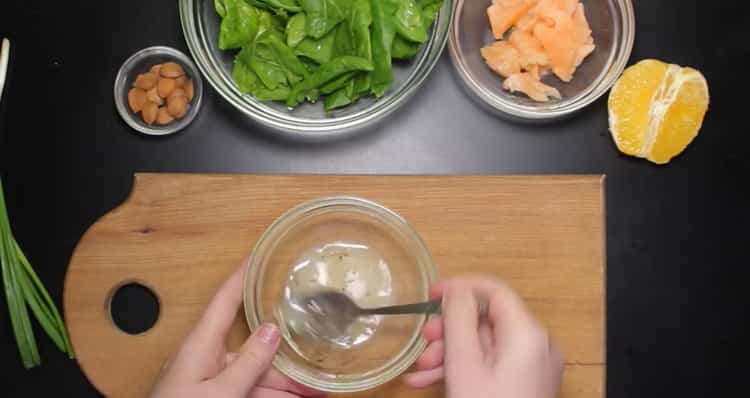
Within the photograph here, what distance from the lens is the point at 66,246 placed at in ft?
4.33

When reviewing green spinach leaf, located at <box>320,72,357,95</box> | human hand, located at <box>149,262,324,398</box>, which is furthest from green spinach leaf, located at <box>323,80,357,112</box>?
human hand, located at <box>149,262,324,398</box>

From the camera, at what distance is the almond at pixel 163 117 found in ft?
4.25

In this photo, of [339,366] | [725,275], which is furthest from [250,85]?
[725,275]

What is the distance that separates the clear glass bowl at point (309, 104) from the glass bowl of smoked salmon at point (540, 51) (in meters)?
0.06

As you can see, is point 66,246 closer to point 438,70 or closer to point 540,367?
point 438,70

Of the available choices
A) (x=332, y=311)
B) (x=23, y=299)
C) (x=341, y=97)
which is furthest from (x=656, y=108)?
(x=23, y=299)

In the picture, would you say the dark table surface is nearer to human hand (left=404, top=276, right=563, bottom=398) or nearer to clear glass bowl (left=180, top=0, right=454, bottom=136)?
clear glass bowl (left=180, top=0, right=454, bottom=136)

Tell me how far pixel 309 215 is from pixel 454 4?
18.4 inches

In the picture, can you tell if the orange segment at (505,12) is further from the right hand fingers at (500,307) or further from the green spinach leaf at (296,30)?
the right hand fingers at (500,307)

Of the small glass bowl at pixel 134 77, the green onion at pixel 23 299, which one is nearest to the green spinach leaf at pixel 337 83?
the small glass bowl at pixel 134 77

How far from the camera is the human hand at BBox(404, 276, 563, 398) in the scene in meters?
0.91

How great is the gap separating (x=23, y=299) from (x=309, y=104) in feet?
1.97

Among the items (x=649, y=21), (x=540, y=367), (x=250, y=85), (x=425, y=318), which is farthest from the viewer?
(x=649, y=21)

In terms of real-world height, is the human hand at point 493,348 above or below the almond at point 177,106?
below
